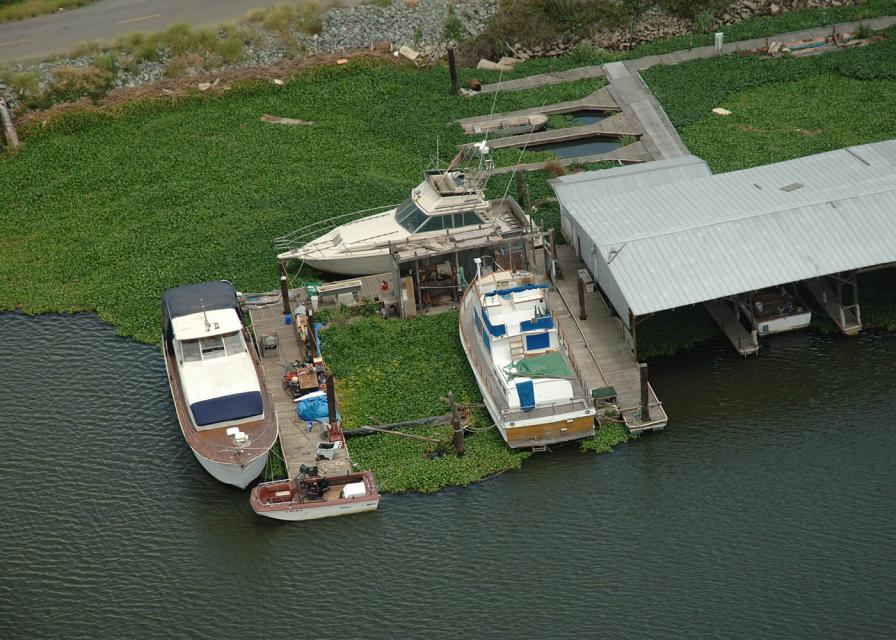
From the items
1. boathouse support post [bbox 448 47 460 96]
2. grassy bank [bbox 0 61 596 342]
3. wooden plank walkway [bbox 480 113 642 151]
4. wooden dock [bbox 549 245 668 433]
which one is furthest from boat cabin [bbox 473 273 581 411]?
boathouse support post [bbox 448 47 460 96]

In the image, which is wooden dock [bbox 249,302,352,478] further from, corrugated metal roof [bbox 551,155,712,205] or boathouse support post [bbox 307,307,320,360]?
corrugated metal roof [bbox 551,155,712,205]

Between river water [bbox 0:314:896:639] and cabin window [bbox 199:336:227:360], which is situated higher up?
cabin window [bbox 199:336:227:360]

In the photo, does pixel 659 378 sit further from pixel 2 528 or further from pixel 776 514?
pixel 2 528

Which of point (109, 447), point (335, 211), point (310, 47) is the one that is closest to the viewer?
point (109, 447)

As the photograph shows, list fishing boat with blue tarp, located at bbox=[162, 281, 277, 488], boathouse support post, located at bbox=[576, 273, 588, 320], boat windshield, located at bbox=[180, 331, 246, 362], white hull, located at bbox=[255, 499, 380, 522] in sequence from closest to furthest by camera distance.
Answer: white hull, located at bbox=[255, 499, 380, 522] → fishing boat with blue tarp, located at bbox=[162, 281, 277, 488] → boat windshield, located at bbox=[180, 331, 246, 362] → boathouse support post, located at bbox=[576, 273, 588, 320]

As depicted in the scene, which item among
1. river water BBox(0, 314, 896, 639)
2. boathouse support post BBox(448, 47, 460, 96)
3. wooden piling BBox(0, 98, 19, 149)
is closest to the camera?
river water BBox(0, 314, 896, 639)

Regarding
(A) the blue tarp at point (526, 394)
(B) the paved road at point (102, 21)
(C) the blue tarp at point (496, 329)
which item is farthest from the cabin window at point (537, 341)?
(B) the paved road at point (102, 21)

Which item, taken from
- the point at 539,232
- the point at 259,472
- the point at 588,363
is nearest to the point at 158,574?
the point at 259,472
